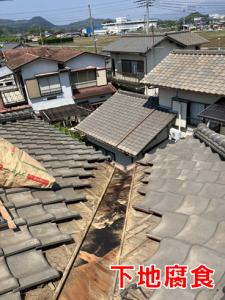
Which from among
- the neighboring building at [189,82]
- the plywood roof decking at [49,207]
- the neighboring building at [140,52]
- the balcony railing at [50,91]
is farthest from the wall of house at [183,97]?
the balcony railing at [50,91]

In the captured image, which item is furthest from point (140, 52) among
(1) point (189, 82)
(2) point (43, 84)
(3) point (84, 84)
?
(1) point (189, 82)

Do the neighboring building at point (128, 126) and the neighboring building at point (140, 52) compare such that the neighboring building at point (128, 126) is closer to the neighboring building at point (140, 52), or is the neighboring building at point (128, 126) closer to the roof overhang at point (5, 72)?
the neighboring building at point (140, 52)

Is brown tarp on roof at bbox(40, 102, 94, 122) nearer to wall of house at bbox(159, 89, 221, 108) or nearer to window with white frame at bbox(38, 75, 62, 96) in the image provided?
window with white frame at bbox(38, 75, 62, 96)

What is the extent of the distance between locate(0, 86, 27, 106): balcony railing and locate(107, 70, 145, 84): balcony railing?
15284 mm

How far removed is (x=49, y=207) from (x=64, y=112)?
1041 inches

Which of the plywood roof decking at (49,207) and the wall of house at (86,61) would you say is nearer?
the plywood roof decking at (49,207)

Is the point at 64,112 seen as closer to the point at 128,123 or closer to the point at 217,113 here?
the point at 128,123

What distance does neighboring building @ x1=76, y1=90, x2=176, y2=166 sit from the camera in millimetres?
16922

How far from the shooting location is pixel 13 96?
3105 cm

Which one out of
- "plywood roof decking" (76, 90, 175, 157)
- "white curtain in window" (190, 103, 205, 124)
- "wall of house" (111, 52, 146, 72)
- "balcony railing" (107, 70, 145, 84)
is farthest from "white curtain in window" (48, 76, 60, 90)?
"white curtain in window" (190, 103, 205, 124)

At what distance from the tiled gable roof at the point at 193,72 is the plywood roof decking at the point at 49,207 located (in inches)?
394

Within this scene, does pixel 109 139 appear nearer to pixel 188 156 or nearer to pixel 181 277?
pixel 188 156

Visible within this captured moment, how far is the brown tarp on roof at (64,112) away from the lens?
2902 centimetres

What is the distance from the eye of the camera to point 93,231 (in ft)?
16.5
